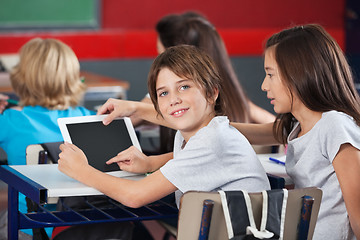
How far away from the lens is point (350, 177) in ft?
5.87

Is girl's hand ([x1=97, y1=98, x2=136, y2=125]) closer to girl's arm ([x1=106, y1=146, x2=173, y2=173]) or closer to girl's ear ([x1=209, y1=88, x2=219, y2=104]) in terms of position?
girl's arm ([x1=106, y1=146, x2=173, y2=173])

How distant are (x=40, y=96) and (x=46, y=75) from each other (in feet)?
0.30

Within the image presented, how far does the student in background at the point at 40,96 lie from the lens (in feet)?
8.13

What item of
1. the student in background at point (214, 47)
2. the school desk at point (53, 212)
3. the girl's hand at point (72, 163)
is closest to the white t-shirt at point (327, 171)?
the school desk at point (53, 212)

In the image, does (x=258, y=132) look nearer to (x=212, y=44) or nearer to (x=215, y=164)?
(x=215, y=164)

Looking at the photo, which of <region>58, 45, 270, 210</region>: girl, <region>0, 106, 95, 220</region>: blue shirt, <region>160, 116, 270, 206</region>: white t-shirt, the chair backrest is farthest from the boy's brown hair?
<region>0, 106, 95, 220</region>: blue shirt

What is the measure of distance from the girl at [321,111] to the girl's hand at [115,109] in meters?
0.50

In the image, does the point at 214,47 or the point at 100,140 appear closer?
the point at 100,140

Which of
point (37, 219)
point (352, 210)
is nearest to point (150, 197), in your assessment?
point (37, 219)

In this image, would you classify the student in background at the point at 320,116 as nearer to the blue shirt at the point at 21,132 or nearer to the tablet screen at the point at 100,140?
the tablet screen at the point at 100,140

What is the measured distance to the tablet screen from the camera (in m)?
1.96

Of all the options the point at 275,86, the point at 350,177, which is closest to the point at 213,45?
the point at 275,86

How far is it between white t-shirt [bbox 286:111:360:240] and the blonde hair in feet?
3.69

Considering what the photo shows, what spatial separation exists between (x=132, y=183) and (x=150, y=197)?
7 cm
